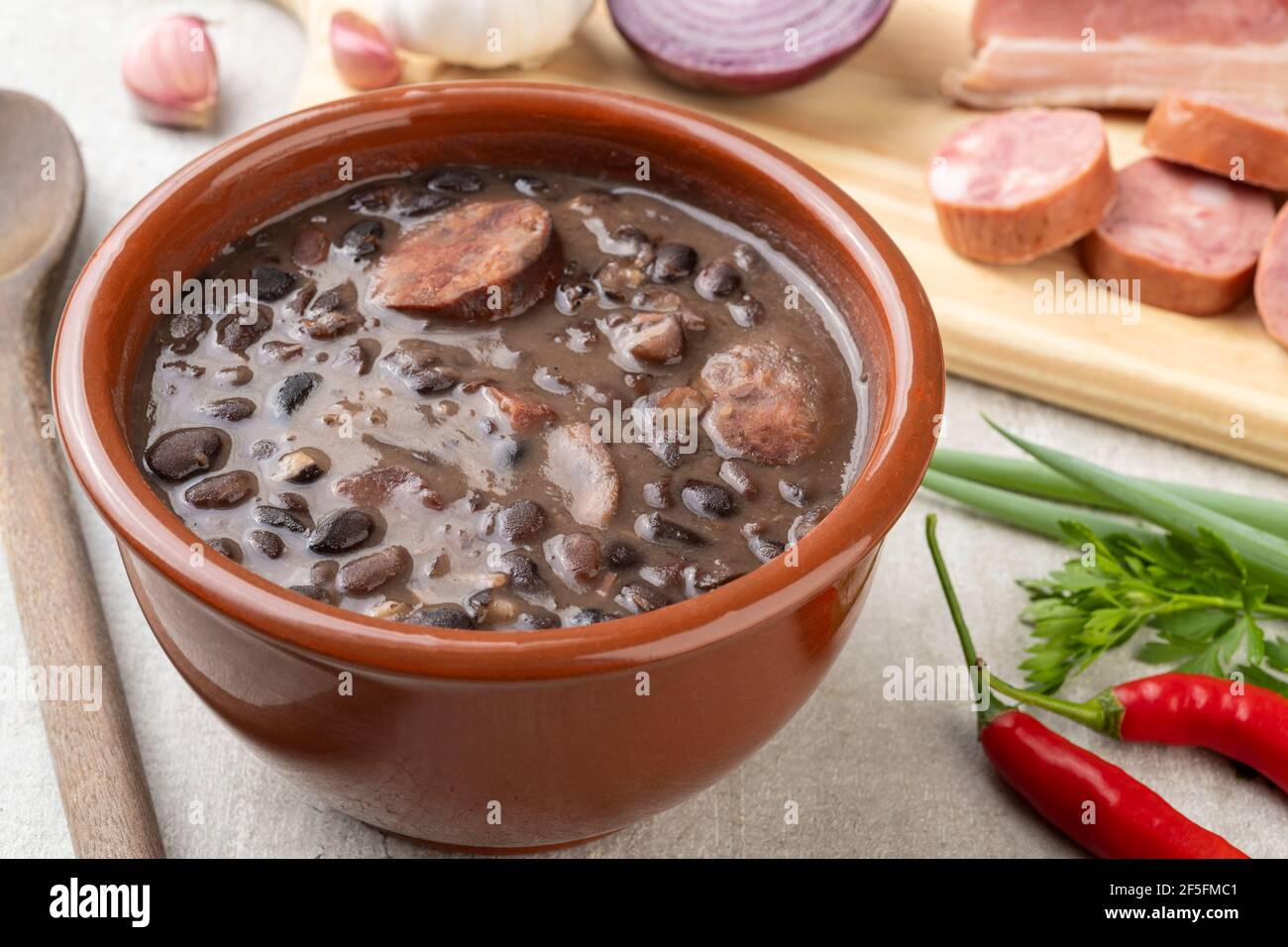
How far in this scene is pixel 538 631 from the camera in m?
1.87

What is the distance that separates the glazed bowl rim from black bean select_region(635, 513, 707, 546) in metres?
0.20

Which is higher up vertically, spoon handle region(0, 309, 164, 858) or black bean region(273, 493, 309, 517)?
black bean region(273, 493, 309, 517)

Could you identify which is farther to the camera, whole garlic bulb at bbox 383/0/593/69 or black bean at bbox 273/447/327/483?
whole garlic bulb at bbox 383/0/593/69

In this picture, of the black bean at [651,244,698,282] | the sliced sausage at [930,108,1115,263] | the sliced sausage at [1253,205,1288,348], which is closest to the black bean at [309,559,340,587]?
the black bean at [651,244,698,282]

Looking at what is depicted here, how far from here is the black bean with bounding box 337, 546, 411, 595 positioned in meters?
2.06

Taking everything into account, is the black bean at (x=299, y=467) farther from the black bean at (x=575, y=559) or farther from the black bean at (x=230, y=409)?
the black bean at (x=575, y=559)

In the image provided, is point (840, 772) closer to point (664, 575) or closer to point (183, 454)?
point (664, 575)

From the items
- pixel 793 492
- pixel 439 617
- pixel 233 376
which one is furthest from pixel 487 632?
pixel 233 376

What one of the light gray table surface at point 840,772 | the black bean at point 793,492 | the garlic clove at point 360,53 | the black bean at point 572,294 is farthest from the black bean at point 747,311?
the garlic clove at point 360,53

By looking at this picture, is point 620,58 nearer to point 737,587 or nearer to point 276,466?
point 276,466

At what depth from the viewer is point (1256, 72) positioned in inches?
156

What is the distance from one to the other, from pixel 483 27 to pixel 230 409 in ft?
5.99

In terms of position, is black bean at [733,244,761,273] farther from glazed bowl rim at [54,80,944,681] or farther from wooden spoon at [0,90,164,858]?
wooden spoon at [0,90,164,858]

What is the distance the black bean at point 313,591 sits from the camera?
81.0 inches
